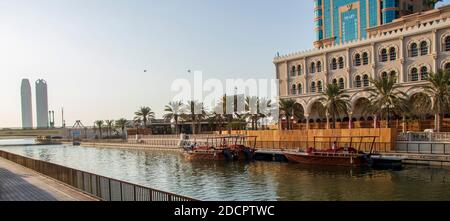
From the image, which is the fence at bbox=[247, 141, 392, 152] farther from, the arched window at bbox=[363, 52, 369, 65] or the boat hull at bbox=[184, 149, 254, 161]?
the arched window at bbox=[363, 52, 369, 65]

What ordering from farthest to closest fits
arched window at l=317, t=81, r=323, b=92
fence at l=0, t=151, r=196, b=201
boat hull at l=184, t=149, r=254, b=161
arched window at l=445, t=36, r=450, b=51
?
1. arched window at l=317, t=81, r=323, b=92
2. arched window at l=445, t=36, r=450, b=51
3. boat hull at l=184, t=149, r=254, b=161
4. fence at l=0, t=151, r=196, b=201

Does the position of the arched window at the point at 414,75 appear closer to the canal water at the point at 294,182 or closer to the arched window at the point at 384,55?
the arched window at the point at 384,55

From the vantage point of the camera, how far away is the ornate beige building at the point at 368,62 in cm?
6712

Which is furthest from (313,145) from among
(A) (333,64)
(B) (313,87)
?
(B) (313,87)

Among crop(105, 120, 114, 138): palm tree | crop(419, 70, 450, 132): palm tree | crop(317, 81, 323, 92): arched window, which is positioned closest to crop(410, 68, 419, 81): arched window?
crop(419, 70, 450, 132): palm tree

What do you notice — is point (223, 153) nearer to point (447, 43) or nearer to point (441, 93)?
point (441, 93)

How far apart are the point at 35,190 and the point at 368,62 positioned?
62983 millimetres

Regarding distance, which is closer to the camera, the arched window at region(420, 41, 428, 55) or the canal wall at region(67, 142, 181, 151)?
the arched window at region(420, 41, 428, 55)

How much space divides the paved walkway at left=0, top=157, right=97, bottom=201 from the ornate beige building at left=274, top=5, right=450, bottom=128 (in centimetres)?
5740

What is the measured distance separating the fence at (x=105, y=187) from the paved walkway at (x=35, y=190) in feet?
1.47

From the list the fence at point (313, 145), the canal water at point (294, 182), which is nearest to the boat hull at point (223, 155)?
the fence at point (313, 145)

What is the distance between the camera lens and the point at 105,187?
2175cm

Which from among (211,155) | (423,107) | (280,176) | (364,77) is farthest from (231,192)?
(364,77)

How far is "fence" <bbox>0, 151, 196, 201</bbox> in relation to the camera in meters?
17.1
